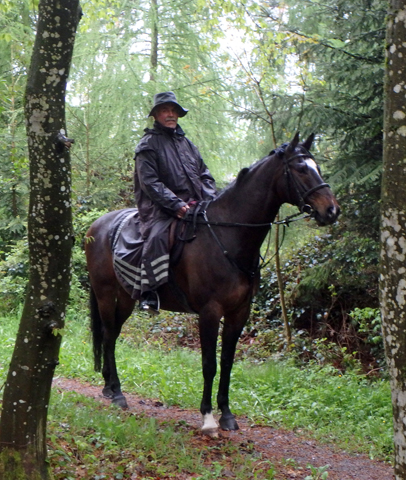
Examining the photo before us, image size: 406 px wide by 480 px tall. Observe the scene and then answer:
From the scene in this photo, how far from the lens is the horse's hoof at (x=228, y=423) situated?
5.54 m

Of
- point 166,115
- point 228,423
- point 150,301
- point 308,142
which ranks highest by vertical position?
point 166,115

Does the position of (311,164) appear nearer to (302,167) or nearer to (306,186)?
(302,167)

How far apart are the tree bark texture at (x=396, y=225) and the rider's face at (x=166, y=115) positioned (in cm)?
326

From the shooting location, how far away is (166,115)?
6.07 m

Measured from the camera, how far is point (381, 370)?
25.8 feet

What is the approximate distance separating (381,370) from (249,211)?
3.89m

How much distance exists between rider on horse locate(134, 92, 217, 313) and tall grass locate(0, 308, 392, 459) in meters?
1.83

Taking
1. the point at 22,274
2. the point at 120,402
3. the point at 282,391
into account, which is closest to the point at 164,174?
the point at 120,402

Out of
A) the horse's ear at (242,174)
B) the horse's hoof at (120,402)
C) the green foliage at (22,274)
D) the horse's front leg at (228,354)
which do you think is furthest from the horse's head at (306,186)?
the green foliage at (22,274)

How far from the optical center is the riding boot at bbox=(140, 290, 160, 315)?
568cm

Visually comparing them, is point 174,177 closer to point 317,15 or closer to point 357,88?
point 357,88

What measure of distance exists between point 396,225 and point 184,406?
4101 millimetres

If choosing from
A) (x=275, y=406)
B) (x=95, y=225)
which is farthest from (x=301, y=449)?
Answer: (x=95, y=225)

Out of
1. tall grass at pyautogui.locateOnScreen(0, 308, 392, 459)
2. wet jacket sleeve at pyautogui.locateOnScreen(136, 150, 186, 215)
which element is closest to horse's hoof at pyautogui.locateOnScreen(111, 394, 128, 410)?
tall grass at pyautogui.locateOnScreen(0, 308, 392, 459)
